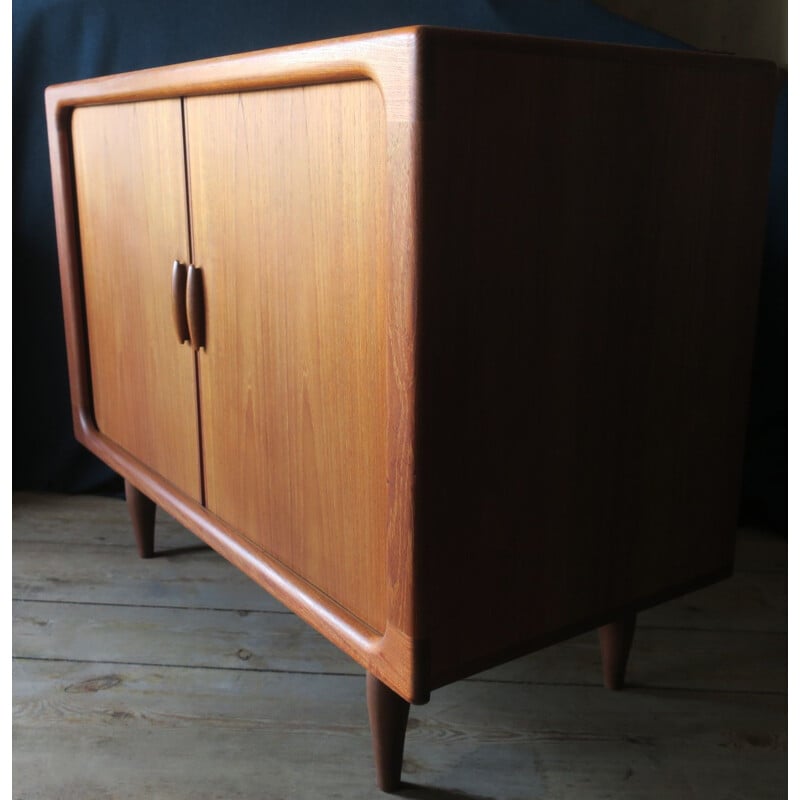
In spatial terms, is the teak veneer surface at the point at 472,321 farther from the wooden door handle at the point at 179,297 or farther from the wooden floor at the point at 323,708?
the wooden floor at the point at 323,708

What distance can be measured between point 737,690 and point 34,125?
1.34m

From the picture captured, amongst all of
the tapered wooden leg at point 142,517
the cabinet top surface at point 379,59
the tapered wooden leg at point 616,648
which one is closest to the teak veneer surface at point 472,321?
the cabinet top surface at point 379,59

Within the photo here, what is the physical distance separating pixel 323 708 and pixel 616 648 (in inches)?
13.4

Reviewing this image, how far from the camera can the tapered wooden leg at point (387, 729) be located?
2.87 ft

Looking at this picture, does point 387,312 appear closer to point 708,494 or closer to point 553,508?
point 553,508

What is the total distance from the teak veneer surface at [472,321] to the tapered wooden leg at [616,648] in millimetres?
121

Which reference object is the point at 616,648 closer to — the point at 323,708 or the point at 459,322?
the point at 323,708

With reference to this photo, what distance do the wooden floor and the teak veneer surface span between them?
7.2 inches

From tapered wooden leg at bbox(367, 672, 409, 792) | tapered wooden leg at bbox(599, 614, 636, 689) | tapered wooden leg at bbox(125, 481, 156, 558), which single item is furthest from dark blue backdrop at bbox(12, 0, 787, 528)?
tapered wooden leg at bbox(367, 672, 409, 792)

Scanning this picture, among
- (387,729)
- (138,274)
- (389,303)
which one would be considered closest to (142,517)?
(138,274)

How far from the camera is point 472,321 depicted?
73 centimetres

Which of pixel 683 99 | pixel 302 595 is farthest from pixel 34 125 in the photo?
pixel 683 99

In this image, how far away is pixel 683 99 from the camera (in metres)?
0.81

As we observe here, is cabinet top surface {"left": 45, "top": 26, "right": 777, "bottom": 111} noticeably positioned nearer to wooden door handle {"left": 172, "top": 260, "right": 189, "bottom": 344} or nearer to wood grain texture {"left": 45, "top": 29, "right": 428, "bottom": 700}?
wood grain texture {"left": 45, "top": 29, "right": 428, "bottom": 700}
